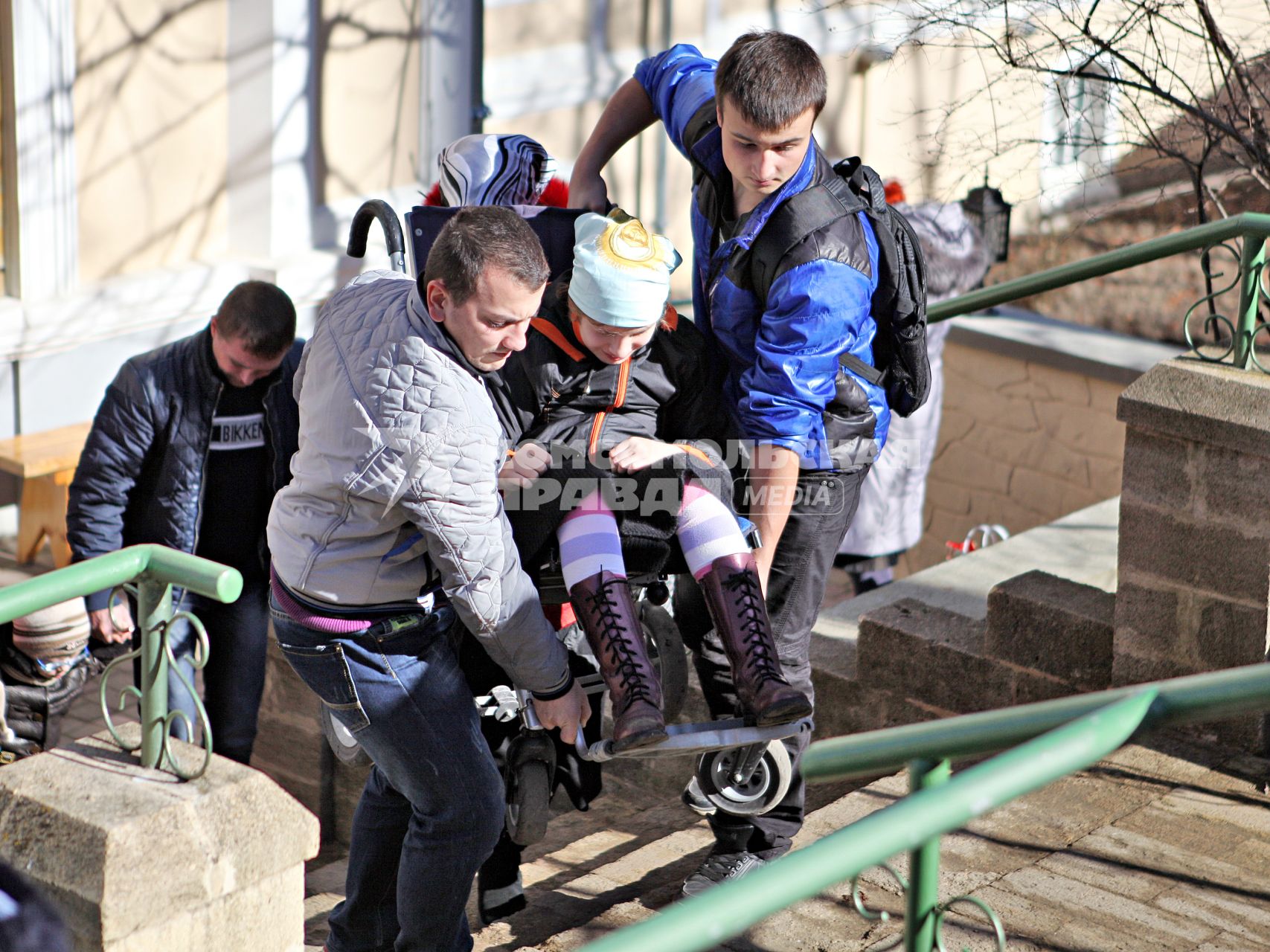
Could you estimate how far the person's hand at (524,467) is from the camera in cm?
324

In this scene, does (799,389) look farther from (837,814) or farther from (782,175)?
(837,814)

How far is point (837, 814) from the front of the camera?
4090 millimetres

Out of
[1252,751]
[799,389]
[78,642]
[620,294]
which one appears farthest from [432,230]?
[1252,751]

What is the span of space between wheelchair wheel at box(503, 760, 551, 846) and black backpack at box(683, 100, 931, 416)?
110 cm

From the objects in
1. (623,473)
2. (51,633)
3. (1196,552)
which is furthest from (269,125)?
(1196,552)

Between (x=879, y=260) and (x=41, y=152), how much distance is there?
4933 mm

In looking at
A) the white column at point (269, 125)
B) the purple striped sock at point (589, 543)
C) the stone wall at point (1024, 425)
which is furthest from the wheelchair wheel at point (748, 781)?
the white column at point (269, 125)

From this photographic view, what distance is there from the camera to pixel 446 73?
8.62 metres

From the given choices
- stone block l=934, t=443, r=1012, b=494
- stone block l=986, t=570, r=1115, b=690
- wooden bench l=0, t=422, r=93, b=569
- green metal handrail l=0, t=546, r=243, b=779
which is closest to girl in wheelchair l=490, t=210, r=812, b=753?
green metal handrail l=0, t=546, r=243, b=779

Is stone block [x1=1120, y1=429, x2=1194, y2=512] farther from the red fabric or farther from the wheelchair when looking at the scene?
the red fabric

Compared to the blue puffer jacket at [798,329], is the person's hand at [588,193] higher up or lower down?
higher up

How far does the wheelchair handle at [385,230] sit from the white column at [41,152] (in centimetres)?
387

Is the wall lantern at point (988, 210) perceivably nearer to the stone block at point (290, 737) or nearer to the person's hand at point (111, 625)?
the stone block at point (290, 737)

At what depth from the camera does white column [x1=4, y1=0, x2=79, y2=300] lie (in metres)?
6.98
